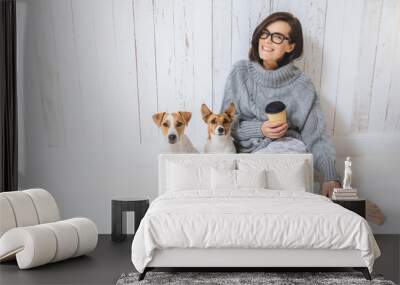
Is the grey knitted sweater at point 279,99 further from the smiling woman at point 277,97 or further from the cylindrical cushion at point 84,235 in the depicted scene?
the cylindrical cushion at point 84,235

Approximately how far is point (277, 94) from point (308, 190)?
0.99 meters

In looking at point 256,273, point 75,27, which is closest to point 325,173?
point 256,273

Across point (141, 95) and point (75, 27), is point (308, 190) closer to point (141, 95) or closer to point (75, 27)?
point (141, 95)

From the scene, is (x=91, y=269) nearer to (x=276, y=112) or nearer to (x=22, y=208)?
(x=22, y=208)

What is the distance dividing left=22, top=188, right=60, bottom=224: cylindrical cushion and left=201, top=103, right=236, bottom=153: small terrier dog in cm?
157

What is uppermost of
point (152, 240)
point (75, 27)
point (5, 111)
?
point (75, 27)

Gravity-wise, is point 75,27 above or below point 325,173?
above

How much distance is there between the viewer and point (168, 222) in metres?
3.93

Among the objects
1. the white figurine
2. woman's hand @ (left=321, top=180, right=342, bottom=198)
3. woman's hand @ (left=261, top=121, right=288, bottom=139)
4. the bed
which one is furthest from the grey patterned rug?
woman's hand @ (left=261, top=121, right=288, bottom=139)

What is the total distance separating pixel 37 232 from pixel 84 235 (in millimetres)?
452

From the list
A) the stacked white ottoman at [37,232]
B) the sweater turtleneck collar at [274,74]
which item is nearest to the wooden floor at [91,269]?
the stacked white ottoman at [37,232]

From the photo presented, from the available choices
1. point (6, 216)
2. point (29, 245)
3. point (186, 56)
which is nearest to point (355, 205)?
point (186, 56)

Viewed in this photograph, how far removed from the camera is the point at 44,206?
4.78 meters

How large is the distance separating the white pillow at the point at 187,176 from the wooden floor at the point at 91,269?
26.6 inches
